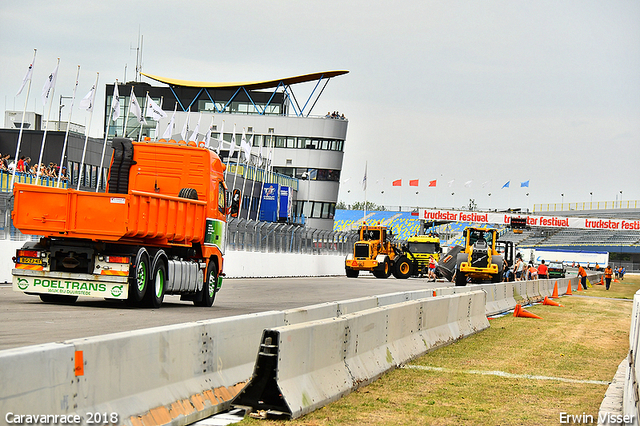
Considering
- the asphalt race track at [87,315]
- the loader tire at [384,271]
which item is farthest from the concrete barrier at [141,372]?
the loader tire at [384,271]

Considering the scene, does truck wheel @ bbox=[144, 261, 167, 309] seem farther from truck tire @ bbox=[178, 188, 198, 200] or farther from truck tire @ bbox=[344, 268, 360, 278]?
truck tire @ bbox=[344, 268, 360, 278]

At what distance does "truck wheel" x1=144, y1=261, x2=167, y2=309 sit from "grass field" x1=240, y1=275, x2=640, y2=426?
6.16m

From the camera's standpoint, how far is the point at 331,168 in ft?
284

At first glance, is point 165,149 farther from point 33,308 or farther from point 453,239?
point 453,239

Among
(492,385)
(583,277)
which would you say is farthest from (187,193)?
(583,277)

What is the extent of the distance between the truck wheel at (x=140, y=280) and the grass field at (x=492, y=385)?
602 cm

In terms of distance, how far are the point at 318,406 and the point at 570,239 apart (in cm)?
12686

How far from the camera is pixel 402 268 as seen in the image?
169 feet

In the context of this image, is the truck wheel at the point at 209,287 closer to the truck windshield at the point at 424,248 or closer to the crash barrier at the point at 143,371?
the crash barrier at the point at 143,371

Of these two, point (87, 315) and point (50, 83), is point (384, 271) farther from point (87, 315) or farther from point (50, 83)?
point (87, 315)

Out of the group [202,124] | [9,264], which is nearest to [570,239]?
[202,124]

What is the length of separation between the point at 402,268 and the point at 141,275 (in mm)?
36438

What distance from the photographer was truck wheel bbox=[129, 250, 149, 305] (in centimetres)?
1580

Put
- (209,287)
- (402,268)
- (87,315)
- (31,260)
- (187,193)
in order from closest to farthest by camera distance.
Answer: (87,315) → (31,260) → (187,193) → (209,287) → (402,268)
